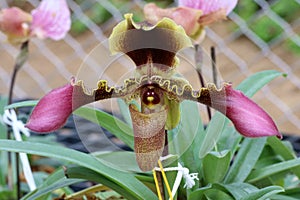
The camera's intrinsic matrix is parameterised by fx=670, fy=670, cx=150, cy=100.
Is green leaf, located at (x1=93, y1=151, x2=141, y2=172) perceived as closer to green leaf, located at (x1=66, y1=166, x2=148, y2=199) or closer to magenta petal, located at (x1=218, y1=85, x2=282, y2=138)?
green leaf, located at (x1=66, y1=166, x2=148, y2=199)

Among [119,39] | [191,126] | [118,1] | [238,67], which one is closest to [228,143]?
[191,126]

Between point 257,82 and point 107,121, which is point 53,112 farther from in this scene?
point 257,82

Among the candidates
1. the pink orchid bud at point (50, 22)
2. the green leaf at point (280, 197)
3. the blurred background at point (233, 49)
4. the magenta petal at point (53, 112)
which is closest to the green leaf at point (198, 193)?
the green leaf at point (280, 197)

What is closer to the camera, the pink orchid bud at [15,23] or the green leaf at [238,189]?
→ the green leaf at [238,189]

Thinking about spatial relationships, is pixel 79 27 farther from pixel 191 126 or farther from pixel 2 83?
pixel 191 126

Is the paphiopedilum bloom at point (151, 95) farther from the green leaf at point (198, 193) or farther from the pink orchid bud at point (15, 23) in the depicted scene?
the pink orchid bud at point (15, 23)

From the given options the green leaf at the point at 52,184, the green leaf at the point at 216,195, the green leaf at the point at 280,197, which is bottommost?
the green leaf at the point at 280,197

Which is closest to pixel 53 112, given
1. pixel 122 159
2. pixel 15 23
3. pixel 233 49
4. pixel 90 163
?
pixel 90 163

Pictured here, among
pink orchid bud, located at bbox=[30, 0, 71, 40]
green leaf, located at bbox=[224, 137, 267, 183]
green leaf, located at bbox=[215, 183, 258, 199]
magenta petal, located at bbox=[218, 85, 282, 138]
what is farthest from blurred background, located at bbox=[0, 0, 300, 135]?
magenta petal, located at bbox=[218, 85, 282, 138]
